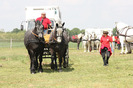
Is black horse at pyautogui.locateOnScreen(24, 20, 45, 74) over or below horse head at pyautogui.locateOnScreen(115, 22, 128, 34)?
below

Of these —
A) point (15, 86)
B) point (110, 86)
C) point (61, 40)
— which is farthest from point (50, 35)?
point (110, 86)

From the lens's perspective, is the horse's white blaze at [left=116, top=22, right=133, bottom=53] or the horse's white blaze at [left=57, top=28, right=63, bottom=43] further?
the horse's white blaze at [left=116, top=22, right=133, bottom=53]

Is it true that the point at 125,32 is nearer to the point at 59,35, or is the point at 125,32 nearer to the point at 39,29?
the point at 59,35

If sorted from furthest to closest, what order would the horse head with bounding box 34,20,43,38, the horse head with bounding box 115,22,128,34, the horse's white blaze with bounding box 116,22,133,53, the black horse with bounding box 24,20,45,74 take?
the horse head with bounding box 115,22,128,34 → the horse's white blaze with bounding box 116,22,133,53 → the black horse with bounding box 24,20,45,74 → the horse head with bounding box 34,20,43,38

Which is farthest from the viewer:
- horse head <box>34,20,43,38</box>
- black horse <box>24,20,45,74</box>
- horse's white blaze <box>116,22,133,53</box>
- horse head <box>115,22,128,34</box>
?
horse head <box>115,22,128,34</box>

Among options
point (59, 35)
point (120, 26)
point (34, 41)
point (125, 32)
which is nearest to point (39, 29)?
point (34, 41)

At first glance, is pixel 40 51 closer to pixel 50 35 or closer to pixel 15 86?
pixel 50 35

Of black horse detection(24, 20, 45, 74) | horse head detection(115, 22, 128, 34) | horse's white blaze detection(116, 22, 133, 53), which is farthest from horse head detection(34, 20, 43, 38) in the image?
horse head detection(115, 22, 128, 34)

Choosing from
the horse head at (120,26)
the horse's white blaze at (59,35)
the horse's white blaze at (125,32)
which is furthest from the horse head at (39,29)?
the horse head at (120,26)

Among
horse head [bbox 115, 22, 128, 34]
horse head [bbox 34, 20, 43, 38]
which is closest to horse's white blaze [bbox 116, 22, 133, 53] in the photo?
horse head [bbox 115, 22, 128, 34]

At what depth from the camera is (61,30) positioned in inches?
467

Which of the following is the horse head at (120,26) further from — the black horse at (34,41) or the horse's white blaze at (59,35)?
the black horse at (34,41)

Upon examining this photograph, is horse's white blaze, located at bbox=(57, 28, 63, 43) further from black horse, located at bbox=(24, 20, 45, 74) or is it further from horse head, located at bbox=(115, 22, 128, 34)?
horse head, located at bbox=(115, 22, 128, 34)

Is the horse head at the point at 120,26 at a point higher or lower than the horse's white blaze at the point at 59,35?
higher
